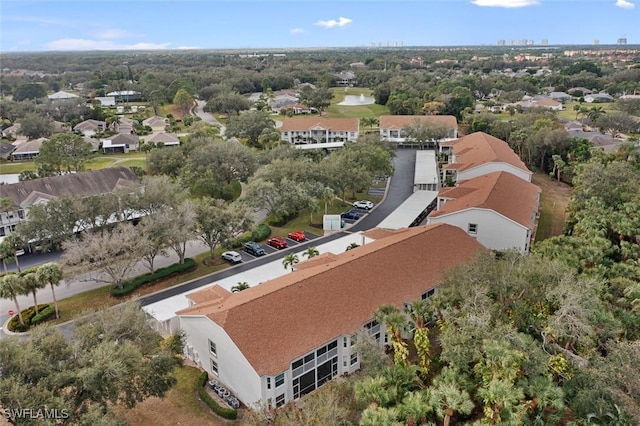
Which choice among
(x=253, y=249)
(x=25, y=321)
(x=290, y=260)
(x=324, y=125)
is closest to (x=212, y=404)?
(x=290, y=260)

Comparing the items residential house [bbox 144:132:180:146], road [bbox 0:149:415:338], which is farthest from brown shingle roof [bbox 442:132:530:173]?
residential house [bbox 144:132:180:146]

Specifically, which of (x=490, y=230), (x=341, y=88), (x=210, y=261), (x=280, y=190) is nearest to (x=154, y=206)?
(x=210, y=261)

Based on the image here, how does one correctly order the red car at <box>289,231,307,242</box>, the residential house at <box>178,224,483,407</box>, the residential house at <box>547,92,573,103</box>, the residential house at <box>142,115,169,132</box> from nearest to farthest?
Result: the residential house at <box>178,224,483,407</box>, the red car at <box>289,231,307,242</box>, the residential house at <box>142,115,169,132</box>, the residential house at <box>547,92,573,103</box>

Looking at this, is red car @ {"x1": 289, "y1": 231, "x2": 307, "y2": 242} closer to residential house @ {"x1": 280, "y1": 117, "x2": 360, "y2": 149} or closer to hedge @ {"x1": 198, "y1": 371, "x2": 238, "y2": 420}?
hedge @ {"x1": 198, "y1": 371, "x2": 238, "y2": 420}

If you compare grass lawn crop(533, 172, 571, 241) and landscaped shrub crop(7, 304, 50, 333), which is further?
grass lawn crop(533, 172, 571, 241)

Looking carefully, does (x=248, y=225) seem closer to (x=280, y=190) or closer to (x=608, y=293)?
(x=280, y=190)

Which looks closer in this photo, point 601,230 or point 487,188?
point 601,230

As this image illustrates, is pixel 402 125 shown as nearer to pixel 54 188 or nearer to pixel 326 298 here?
pixel 54 188

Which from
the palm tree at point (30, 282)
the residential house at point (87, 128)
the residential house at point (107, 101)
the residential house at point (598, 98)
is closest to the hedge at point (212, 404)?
the palm tree at point (30, 282)
